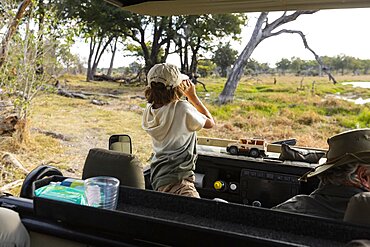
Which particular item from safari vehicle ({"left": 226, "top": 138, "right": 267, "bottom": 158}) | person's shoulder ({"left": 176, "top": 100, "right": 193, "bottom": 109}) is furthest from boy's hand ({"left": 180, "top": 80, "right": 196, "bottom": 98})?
safari vehicle ({"left": 226, "top": 138, "right": 267, "bottom": 158})

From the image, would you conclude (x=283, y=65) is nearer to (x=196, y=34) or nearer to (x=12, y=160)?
(x=196, y=34)

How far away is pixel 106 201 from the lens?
0.88 m

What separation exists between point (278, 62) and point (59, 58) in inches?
69.5

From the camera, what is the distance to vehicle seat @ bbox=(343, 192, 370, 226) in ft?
2.68

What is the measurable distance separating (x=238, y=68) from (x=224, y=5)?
120 centimetres

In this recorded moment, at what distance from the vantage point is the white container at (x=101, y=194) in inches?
34.0

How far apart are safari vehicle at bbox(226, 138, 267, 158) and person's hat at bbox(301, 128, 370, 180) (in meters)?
0.75

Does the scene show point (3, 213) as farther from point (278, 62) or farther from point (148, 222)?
point (278, 62)

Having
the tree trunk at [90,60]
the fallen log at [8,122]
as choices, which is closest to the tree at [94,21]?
the tree trunk at [90,60]

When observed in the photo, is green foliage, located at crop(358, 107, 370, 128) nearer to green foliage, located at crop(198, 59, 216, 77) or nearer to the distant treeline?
the distant treeline

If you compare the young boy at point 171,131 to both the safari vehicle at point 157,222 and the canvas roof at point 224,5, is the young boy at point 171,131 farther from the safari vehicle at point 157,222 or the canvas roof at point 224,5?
the safari vehicle at point 157,222

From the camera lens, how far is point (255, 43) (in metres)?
2.82


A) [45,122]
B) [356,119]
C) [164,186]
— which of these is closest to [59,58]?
[45,122]

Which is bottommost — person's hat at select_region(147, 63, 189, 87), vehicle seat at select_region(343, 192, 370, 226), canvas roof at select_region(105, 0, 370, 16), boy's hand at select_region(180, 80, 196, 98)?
vehicle seat at select_region(343, 192, 370, 226)
